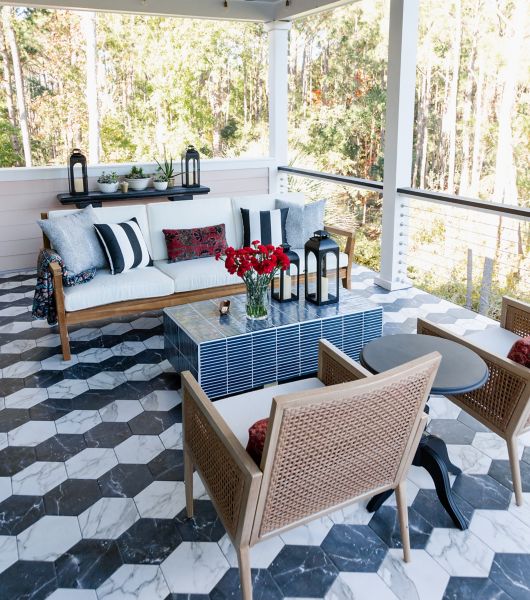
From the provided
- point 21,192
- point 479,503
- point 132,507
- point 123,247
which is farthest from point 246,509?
point 21,192

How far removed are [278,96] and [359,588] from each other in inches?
231

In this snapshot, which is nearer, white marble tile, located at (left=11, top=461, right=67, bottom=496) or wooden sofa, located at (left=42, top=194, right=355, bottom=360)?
white marble tile, located at (left=11, top=461, right=67, bottom=496)

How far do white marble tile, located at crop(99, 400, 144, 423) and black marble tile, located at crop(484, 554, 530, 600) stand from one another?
6.01 ft

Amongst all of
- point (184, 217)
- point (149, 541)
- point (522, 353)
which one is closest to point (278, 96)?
point (184, 217)

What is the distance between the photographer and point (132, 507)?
2359 mm

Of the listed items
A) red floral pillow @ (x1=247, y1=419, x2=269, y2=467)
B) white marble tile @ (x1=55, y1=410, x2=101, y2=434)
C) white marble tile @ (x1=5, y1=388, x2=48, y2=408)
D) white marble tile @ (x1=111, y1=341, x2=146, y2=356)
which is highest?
red floral pillow @ (x1=247, y1=419, x2=269, y2=467)

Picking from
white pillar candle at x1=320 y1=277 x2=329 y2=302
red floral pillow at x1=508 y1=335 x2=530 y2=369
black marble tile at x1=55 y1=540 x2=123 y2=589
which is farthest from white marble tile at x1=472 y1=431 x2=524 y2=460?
black marble tile at x1=55 y1=540 x2=123 y2=589

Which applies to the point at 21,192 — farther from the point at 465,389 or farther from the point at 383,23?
the point at 383,23

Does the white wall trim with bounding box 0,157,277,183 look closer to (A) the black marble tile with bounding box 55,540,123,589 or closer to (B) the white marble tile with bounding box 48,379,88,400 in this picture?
(B) the white marble tile with bounding box 48,379,88,400

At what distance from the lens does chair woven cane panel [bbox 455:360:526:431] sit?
7.48 feet

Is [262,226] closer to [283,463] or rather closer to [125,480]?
[125,480]

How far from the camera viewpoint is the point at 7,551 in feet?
6.96

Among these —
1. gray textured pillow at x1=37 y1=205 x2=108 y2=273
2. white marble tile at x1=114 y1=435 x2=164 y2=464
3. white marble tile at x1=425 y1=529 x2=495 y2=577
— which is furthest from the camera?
gray textured pillow at x1=37 y1=205 x2=108 y2=273

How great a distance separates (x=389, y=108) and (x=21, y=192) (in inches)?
140
